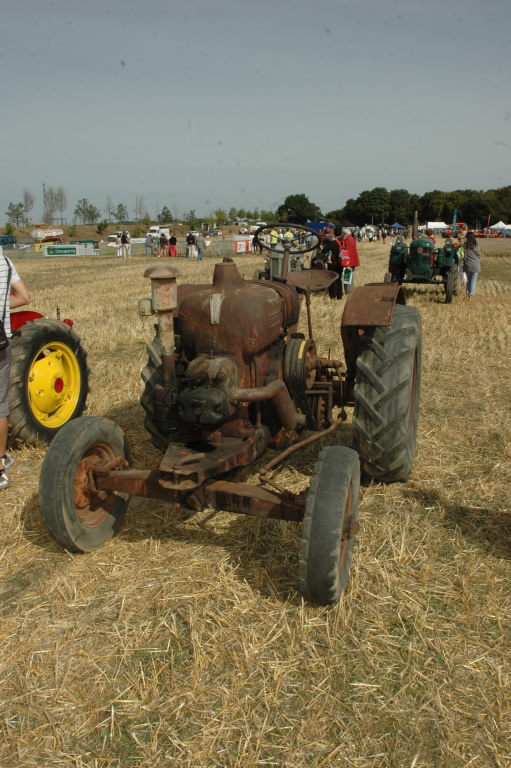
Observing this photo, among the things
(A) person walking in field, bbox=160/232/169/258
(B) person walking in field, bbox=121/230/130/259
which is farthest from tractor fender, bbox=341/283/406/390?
(B) person walking in field, bbox=121/230/130/259

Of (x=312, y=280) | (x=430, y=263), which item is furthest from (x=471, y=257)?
(x=312, y=280)

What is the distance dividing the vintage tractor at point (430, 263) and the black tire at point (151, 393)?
9120 millimetres

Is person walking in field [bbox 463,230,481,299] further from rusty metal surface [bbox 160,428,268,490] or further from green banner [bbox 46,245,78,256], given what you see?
green banner [bbox 46,245,78,256]

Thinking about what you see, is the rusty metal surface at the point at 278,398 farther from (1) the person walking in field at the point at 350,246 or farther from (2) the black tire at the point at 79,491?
(1) the person walking in field at the point at 350,246

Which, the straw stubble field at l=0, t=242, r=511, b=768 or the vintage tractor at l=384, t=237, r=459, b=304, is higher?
the vintage tractor at l=384, t=237, r=459, b=304

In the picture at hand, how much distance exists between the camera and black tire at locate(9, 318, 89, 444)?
14.8ft

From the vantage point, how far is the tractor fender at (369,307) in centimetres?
367

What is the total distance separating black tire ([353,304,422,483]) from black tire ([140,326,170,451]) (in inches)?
45.2

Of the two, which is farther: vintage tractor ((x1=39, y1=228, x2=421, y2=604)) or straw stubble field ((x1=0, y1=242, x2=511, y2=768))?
vintage tractor ((x1=39, y1=228, x2=421, y2=604))

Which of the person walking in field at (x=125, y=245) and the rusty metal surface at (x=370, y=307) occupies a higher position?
the rusty metal surface at (x=370, y=307)

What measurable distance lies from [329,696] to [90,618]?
1.15 metres

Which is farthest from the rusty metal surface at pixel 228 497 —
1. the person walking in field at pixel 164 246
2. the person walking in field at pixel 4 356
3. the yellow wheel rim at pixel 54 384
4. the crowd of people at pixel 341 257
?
the person walking in field at pixel 164 246

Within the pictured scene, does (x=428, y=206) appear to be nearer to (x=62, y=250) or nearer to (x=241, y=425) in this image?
(x=62, y=250)

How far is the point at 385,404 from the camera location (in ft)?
11.5
